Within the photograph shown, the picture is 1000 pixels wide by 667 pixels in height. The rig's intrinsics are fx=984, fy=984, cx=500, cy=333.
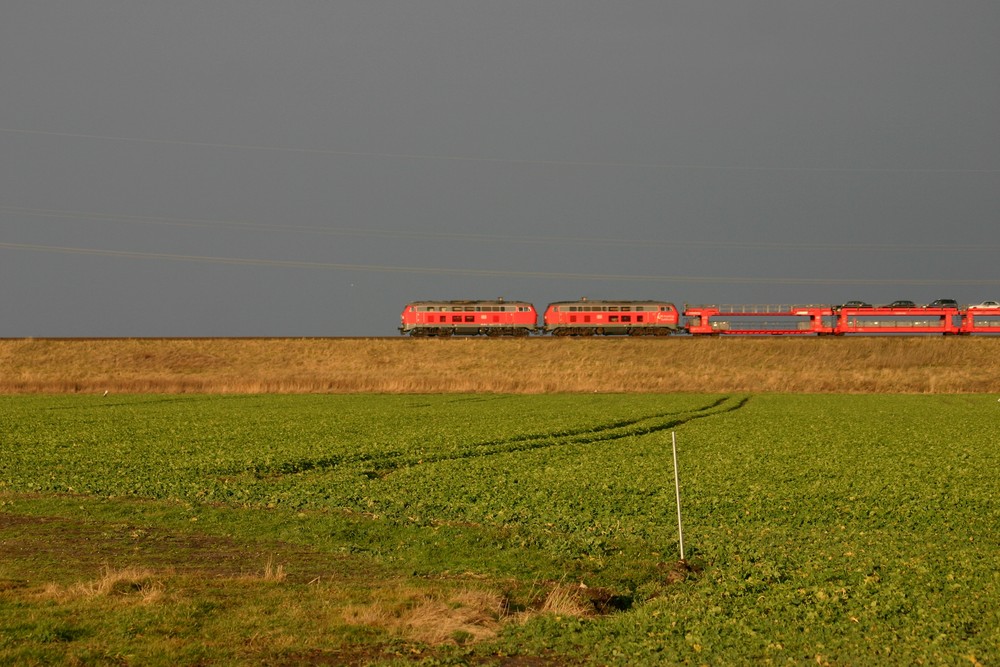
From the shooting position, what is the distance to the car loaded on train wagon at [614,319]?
106 m

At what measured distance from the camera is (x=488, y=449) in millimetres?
35250

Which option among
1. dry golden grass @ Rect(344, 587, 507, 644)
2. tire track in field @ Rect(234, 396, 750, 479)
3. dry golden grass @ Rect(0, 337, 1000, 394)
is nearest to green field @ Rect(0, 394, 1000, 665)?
dry golden grass @ Rect(344, 587, 507, 644)

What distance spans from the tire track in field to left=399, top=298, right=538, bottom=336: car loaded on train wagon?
5457 cm

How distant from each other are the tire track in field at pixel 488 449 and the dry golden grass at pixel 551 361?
3037 cm

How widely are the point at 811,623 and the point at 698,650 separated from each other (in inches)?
79.3

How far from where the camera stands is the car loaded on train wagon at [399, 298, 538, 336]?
106m

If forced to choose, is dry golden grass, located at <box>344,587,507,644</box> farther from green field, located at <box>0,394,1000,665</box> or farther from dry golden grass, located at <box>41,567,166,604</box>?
dry golden grass, located at <box>41,567,166,604</box>

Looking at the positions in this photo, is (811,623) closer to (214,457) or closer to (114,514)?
(114,514)

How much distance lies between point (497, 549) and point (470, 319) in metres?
86.9

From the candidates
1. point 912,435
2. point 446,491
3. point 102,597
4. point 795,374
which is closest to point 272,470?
point 446,491

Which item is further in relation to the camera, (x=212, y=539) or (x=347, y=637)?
(x=212, y=539)

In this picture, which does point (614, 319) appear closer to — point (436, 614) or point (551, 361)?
point (551, 361)

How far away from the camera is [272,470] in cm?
2980

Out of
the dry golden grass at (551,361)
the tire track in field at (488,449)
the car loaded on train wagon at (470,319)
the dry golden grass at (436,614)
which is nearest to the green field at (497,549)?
the dry golden grass at (436,614)
